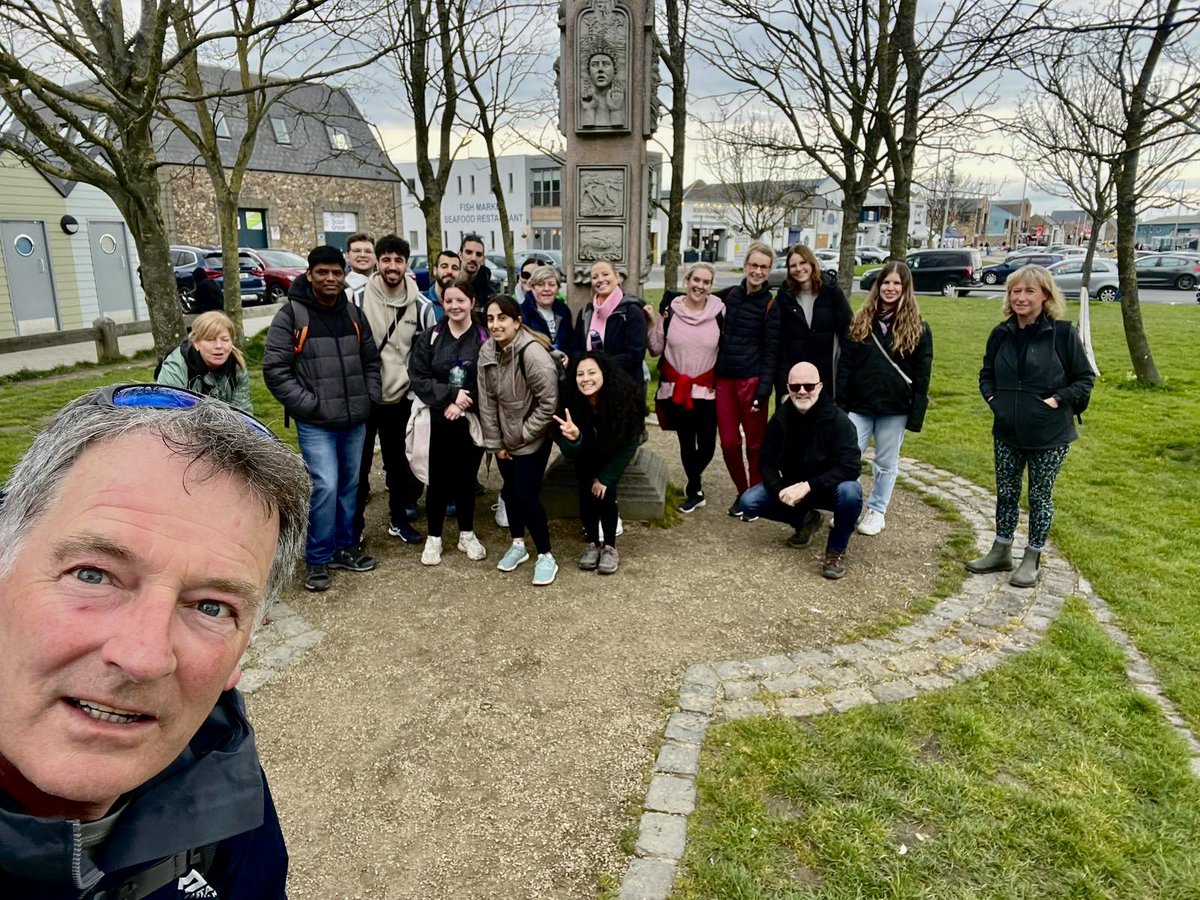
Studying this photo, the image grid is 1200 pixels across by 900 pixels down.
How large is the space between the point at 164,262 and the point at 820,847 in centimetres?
719

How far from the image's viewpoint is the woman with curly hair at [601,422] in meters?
4.85

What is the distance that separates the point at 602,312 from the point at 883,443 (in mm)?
2287

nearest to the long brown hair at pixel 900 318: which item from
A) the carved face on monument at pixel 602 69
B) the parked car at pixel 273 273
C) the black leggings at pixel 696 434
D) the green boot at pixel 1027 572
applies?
the black leggings at pixel 696 434

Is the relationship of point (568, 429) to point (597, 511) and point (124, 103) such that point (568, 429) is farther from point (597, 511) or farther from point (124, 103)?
point (124, 103)

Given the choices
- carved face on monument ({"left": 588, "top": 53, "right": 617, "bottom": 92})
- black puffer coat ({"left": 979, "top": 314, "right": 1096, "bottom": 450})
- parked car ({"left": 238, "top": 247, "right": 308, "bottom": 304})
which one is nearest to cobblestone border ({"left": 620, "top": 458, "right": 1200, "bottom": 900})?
black puffer coat ({"left": 979, "top": 314, "right": 1096, "bottom": 450})

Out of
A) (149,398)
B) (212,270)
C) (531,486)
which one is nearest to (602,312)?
(531,486)

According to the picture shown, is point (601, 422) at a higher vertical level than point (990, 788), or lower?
higher

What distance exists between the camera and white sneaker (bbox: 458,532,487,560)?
527cm

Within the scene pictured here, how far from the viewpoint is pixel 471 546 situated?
17.4 ft

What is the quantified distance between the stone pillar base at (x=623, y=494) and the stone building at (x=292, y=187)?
26.3m

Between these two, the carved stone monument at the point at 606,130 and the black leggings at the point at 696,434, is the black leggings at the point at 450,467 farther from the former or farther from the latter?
the carved stone monument at the point at 606,130

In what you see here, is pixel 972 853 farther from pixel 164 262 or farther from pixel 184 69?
pixel 184 69

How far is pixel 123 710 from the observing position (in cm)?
86

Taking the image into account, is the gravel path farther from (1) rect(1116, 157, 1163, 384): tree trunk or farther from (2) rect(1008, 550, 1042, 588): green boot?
(1) rect(1116, 157, 1163, 384): tree trunk
